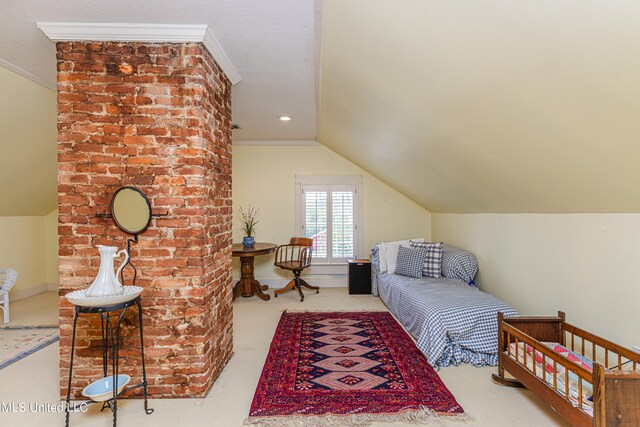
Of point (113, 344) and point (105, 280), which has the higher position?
point (105, 280)

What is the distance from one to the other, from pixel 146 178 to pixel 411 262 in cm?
338

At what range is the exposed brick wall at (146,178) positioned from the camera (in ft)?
8.12

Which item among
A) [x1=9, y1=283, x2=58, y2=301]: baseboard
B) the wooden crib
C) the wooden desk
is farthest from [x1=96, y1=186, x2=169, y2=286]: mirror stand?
[x1=9, y1=283, x2=58, y2=301]: baseboard

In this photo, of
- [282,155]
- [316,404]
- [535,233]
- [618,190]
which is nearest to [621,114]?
[618,190]

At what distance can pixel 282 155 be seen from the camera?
615cm

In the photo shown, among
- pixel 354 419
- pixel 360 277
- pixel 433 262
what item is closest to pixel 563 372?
pixel 354 419

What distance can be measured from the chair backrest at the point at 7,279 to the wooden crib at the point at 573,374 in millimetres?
5355

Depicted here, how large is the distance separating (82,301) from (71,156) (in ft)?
3.55

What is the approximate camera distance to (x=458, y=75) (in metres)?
2.05

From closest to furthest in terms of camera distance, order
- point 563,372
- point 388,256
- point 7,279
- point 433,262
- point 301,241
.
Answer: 1. point 563,372
2. point 7,279
3. point 433,262
4. point 388,256
5. point 301,241

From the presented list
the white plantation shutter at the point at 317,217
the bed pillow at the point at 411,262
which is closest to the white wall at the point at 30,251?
the white plantation shutter at the point at 317,217

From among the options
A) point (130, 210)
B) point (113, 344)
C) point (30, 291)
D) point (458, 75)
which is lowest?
point (30, 291)

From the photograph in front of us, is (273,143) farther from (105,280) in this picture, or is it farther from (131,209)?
(105,280)

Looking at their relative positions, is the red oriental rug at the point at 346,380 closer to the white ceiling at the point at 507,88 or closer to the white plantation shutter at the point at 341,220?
the white ceiling at the point at 507,88
